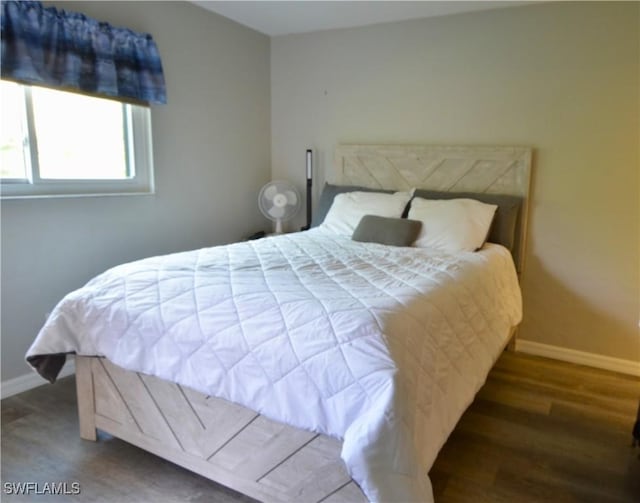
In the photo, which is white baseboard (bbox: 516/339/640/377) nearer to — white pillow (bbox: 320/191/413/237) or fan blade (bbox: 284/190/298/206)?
white pillow (bbox: 320/191/413/237)

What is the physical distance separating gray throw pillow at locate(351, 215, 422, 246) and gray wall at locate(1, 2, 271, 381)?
1.29 meters

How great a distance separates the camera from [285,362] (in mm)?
1451

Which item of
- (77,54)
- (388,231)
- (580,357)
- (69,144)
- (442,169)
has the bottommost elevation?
(580,357)

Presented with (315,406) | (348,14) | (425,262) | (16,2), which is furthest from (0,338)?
(348,14)

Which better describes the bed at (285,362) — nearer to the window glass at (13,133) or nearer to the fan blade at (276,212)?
the window glass at (13,133)

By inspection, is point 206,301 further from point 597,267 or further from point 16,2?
point 597,267

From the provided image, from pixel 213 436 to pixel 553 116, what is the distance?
2.85 metres

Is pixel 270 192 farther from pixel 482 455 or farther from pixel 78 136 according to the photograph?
pixel 482 455

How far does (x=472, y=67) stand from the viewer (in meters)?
3.29

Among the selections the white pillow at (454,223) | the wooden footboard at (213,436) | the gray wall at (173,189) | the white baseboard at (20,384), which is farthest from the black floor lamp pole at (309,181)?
the wooden footboard at (213,436)

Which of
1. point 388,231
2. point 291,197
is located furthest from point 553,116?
point 291,197

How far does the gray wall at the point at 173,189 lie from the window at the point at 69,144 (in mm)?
93

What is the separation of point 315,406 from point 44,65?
226 centimetres

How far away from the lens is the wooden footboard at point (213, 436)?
1.48m
